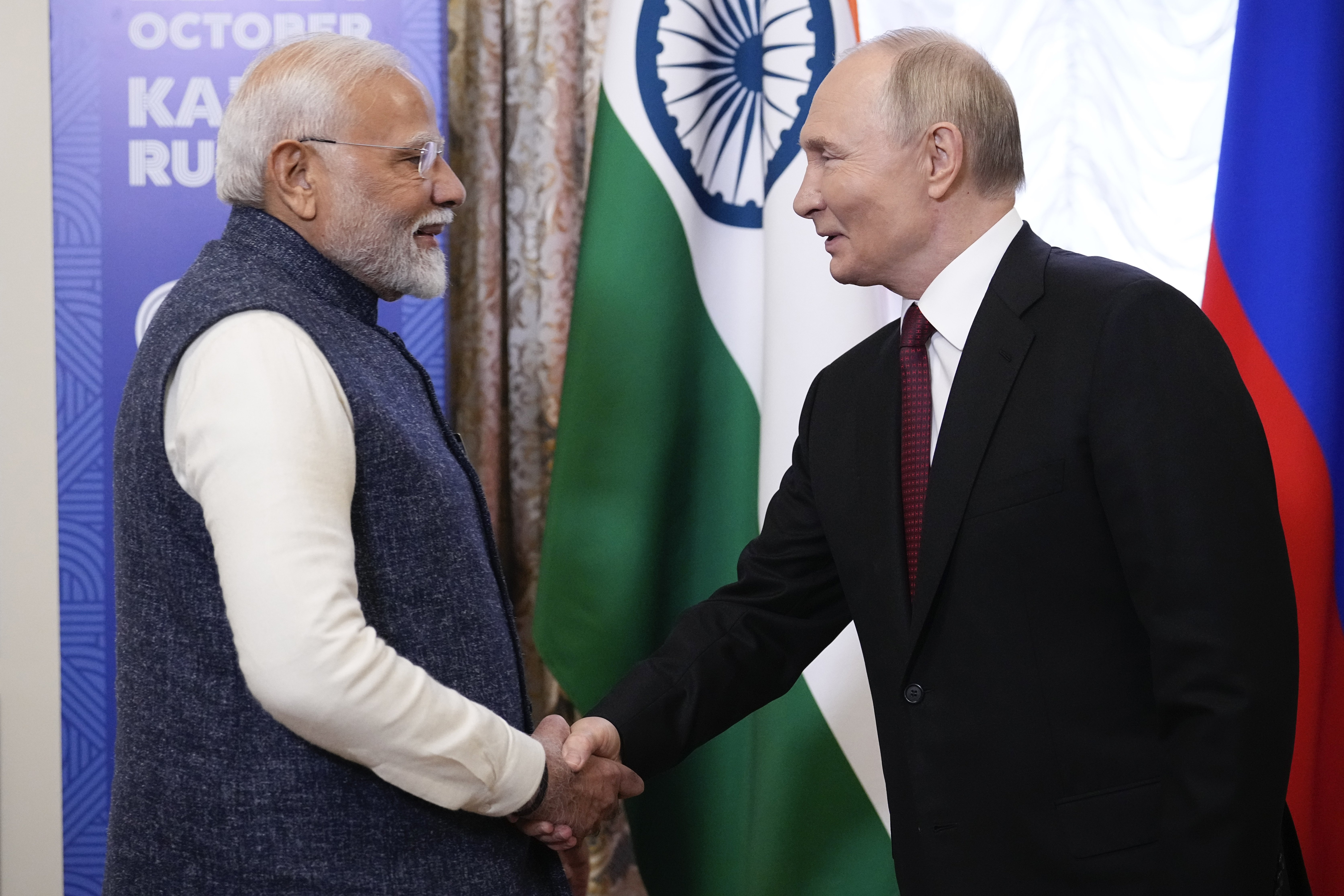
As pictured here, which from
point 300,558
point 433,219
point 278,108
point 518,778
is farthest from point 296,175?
point 518,778

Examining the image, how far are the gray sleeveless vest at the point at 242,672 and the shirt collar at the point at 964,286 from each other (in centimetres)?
71

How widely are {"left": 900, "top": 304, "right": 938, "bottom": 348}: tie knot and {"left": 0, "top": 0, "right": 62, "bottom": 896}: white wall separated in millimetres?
1664

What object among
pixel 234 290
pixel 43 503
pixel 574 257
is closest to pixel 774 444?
pixel 574 257

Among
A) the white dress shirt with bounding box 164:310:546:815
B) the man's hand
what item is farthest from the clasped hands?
the white dress shirt with bounding box 164:310:546:815

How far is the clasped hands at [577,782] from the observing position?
141 centimetres

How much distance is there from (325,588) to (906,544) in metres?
0.78

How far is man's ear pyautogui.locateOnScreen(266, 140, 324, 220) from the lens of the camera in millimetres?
1439

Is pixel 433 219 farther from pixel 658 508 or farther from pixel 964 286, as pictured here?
pixel 658 508

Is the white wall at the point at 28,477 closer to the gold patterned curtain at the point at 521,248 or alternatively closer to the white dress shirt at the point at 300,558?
the gold patterned curtain at the point at 521,248

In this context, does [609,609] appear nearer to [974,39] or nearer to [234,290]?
[234,290]

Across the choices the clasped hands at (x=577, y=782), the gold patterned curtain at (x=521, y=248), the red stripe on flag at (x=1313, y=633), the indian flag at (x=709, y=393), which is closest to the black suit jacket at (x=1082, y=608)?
the clasped hands at (x=577, y=782)

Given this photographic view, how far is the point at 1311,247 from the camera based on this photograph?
2137 millimetres

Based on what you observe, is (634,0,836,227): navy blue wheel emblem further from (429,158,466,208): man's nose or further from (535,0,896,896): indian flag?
(429,158,466,208): man's nose

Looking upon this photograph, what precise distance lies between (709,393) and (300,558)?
143 cm
